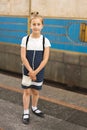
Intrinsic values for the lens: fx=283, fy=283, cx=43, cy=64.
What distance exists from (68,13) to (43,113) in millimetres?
2205

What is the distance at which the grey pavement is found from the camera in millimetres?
3846

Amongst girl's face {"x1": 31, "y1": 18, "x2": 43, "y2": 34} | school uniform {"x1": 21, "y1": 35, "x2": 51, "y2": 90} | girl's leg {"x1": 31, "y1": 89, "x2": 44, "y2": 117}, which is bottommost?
girl's leg {"x1": 31, "y1": 89, "x2": 44, "y2": 117}

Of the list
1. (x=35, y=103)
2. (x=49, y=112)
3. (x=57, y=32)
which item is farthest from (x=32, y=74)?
(x=57, y=32)

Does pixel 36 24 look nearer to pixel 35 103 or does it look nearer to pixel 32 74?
pixel 32 74

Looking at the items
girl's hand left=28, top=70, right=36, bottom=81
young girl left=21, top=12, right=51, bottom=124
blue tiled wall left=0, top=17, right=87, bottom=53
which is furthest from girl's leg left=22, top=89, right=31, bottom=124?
blue tiled wall left=0, top=17, right=87, bottom=53

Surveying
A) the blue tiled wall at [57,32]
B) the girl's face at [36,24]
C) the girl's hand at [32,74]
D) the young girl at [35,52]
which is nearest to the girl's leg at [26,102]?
the young girl at [35,52]

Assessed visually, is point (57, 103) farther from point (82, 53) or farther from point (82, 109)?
point (82, 53)

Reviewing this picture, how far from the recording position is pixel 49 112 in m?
4.31

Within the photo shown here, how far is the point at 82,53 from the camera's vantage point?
5473 mm

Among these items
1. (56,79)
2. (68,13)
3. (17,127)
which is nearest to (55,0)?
(68,13)

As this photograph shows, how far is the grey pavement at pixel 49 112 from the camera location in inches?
151

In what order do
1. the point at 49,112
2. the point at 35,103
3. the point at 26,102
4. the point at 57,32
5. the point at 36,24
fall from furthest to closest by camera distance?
the point at 57,32 < the point at 49,112 < the point at 35,103 < the point at 26,102 < the point at 36,24

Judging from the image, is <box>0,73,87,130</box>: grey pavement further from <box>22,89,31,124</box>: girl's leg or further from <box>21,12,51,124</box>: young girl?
<box>21,12,51,124</box>: young girl

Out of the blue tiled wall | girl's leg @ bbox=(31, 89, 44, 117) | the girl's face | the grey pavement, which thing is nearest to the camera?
the girl's face
